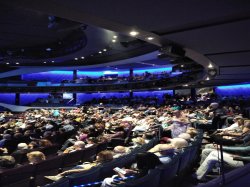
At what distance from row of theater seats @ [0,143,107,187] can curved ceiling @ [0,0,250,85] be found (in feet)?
8.46

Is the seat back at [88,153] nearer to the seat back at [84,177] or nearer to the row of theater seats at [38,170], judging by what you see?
the row of theater seats at [38,170]

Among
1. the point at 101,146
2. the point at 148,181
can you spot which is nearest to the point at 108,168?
the point at 148,181

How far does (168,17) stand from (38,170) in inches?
137

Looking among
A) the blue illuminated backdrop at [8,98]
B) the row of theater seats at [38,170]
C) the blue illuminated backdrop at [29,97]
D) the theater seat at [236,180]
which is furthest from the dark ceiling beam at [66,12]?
the blue illuminated backdrop at [8,98]

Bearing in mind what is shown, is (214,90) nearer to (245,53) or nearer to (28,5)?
(245,53)

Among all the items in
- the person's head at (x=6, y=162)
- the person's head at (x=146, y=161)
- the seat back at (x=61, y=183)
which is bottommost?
Result: the person's head at (x=6, y=162)

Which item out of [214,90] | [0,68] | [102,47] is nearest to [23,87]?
[0,68]

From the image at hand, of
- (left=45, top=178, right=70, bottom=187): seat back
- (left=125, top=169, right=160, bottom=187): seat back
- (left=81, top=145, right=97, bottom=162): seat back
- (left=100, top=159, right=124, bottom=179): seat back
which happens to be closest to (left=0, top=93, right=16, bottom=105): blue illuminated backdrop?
(left=81, top=145, right=97, bottom=162): seat back

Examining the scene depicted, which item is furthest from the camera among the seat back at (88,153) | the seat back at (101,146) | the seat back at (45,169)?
the seat back at (101,146)

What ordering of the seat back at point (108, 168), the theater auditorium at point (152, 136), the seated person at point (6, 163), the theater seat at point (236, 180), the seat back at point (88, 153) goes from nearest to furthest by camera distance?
the theater seat at point (236, 180)
the theater auditorium at point (152, 136)
the seat back at point (108, 168)
the seated person at point (6, 163)
the seat back at point (88, 153)

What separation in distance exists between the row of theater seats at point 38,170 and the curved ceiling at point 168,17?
8.46 ft

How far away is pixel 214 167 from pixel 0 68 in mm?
35630

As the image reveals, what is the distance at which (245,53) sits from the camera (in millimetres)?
7668

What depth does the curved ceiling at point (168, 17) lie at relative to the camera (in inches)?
153
